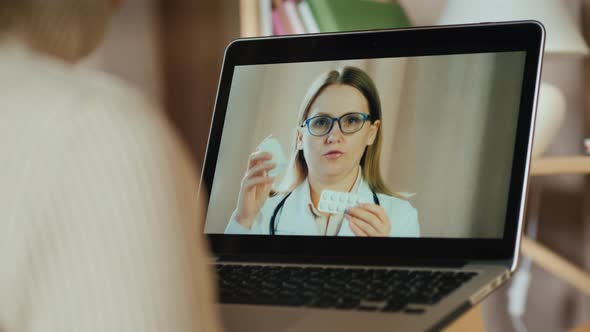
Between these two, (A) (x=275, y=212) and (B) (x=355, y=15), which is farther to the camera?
(B) (x=355, y=15)

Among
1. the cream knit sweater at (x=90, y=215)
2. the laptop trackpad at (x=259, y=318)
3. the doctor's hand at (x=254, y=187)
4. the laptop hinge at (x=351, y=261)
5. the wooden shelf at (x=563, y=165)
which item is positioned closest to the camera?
the cream knit sweater at (x=90, y=215)

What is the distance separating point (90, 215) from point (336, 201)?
0.43m

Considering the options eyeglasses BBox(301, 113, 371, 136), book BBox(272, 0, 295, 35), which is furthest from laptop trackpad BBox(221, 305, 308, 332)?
book BBox(272, 0, 295, 35)

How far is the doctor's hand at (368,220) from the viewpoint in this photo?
63 centimetres

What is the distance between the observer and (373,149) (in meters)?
0.67

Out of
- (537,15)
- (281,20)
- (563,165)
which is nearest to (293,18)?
(281,20)

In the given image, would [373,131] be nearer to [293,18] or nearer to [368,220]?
[368,220]

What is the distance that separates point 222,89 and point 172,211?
51cm

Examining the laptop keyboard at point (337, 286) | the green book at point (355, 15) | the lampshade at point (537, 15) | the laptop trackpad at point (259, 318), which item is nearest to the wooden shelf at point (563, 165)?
the lampshade at point (537, 15)

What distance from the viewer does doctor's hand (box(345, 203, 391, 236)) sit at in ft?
2.08

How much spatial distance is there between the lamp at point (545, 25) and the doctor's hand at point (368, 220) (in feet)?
2.70

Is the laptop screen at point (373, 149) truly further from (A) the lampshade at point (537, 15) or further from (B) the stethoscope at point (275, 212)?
(A) the lampshade at point (537, 15)

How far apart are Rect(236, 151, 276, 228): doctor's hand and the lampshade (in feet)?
2.61

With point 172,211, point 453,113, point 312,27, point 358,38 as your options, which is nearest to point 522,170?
point 453,113
